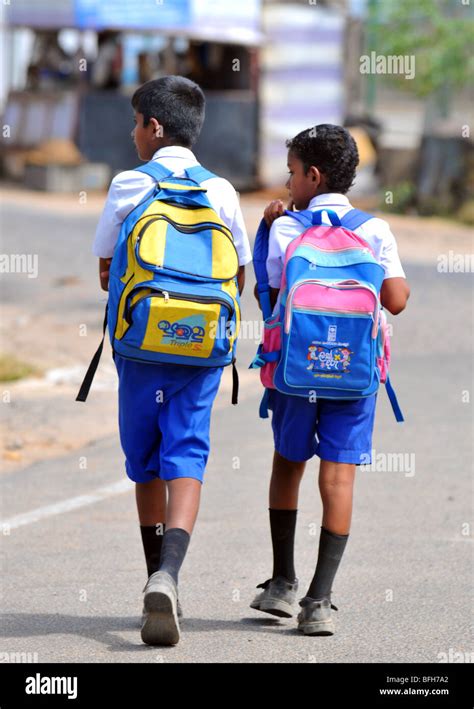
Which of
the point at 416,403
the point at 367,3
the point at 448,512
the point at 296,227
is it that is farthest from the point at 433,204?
the point at 296,227

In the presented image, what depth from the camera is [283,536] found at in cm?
501

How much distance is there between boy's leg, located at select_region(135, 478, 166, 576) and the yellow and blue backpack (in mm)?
571

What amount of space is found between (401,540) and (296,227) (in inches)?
83.1

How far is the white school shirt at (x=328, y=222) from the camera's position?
4.80m

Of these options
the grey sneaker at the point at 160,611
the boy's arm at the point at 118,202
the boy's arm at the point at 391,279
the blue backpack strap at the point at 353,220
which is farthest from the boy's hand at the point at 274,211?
the grey sneaker at the point at 160,611

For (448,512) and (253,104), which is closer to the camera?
(448,512)

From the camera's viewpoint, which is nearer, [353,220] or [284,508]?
[353,220]

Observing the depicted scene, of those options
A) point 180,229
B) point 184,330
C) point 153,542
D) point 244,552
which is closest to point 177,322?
point 184,330

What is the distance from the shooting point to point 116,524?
6.71m

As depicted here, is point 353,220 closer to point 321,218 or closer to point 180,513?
point 321,218

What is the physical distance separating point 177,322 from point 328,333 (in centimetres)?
52

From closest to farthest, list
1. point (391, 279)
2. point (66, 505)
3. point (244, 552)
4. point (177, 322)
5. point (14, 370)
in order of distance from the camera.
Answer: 1. point (177, 322)
2. point (391, 279)
3. point (244, 552)
4. point (66, 505)
5. point (14, 370)

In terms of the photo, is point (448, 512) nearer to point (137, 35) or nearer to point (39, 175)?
point (39, 175)

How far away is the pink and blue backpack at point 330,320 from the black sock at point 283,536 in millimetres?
543
